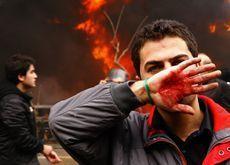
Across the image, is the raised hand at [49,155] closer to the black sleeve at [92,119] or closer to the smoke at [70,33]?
the black sleeve at [92,119]

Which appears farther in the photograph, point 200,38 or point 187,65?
point 200,38

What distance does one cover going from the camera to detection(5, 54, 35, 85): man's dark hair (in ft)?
15.1

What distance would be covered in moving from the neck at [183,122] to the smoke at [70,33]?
1751 centimetres

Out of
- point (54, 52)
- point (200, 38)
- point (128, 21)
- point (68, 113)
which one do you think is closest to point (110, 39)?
point (128, 21)

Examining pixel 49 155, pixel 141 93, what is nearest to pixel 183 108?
pixel 141 93

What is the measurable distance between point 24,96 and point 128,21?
16734 millimetres

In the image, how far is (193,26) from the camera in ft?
66.3

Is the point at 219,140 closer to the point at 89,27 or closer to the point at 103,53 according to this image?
the point at 103,53

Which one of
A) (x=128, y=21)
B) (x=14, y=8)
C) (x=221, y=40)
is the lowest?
(x=221, y=40)

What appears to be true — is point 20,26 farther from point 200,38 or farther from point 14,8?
point 200,38

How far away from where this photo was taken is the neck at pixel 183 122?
2.08 metres

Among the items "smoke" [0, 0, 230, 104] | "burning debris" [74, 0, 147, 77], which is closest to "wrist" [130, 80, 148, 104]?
"smoke" [0, 0, 230, 104]

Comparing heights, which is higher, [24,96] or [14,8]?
[14,8]

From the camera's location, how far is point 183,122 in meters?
2.08
